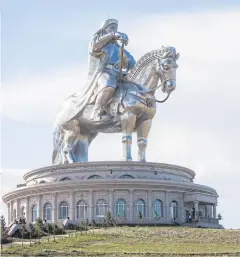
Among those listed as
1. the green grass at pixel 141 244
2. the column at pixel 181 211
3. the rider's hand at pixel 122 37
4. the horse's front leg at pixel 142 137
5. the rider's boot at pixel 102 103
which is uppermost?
the rider's hand at pixel 122 37

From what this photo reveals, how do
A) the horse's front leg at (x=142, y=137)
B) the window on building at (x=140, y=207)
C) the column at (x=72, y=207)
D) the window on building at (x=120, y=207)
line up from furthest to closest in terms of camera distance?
the horse's front leg at (x=142, y=137) < the column at (x=72, y=207) < the window on building at (x=140, y=207) < the window on building at (x=120, y=207)

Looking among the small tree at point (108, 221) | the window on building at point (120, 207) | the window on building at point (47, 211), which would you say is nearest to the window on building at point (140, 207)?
the window on building at point (120, 207)

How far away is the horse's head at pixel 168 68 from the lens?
6288cm

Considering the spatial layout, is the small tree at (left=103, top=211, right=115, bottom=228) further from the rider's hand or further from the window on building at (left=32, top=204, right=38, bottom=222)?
the rider's hand

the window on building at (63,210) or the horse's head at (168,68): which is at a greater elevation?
the horse's head at (168,68)

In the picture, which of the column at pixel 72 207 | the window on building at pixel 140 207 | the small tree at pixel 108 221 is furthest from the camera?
the column at pixel 72 207

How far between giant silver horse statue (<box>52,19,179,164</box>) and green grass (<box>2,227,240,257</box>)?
12171 millimetres

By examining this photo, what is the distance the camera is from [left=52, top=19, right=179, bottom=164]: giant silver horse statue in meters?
63.2

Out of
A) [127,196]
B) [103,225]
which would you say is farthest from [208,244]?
[127,196]

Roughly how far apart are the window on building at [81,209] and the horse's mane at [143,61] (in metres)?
10.6

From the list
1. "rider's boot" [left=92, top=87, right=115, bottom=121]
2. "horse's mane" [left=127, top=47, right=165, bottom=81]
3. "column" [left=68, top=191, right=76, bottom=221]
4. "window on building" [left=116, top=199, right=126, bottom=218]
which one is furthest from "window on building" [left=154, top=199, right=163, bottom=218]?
"horse's mane" [left=127, top=47, right=165, bottom=81]

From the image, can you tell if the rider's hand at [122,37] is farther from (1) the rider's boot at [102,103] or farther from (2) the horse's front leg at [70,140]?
(2) the horse's front leg at [70,140]

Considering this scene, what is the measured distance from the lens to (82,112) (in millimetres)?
65000

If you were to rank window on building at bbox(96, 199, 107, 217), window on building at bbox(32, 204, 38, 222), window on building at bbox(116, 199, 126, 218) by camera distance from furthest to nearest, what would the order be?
window on building at bbox(32, 204, 38, 222) < window on building at bbox(116, 199, 126, 218) < window on building at bbox(96, 199, 107, 217)
